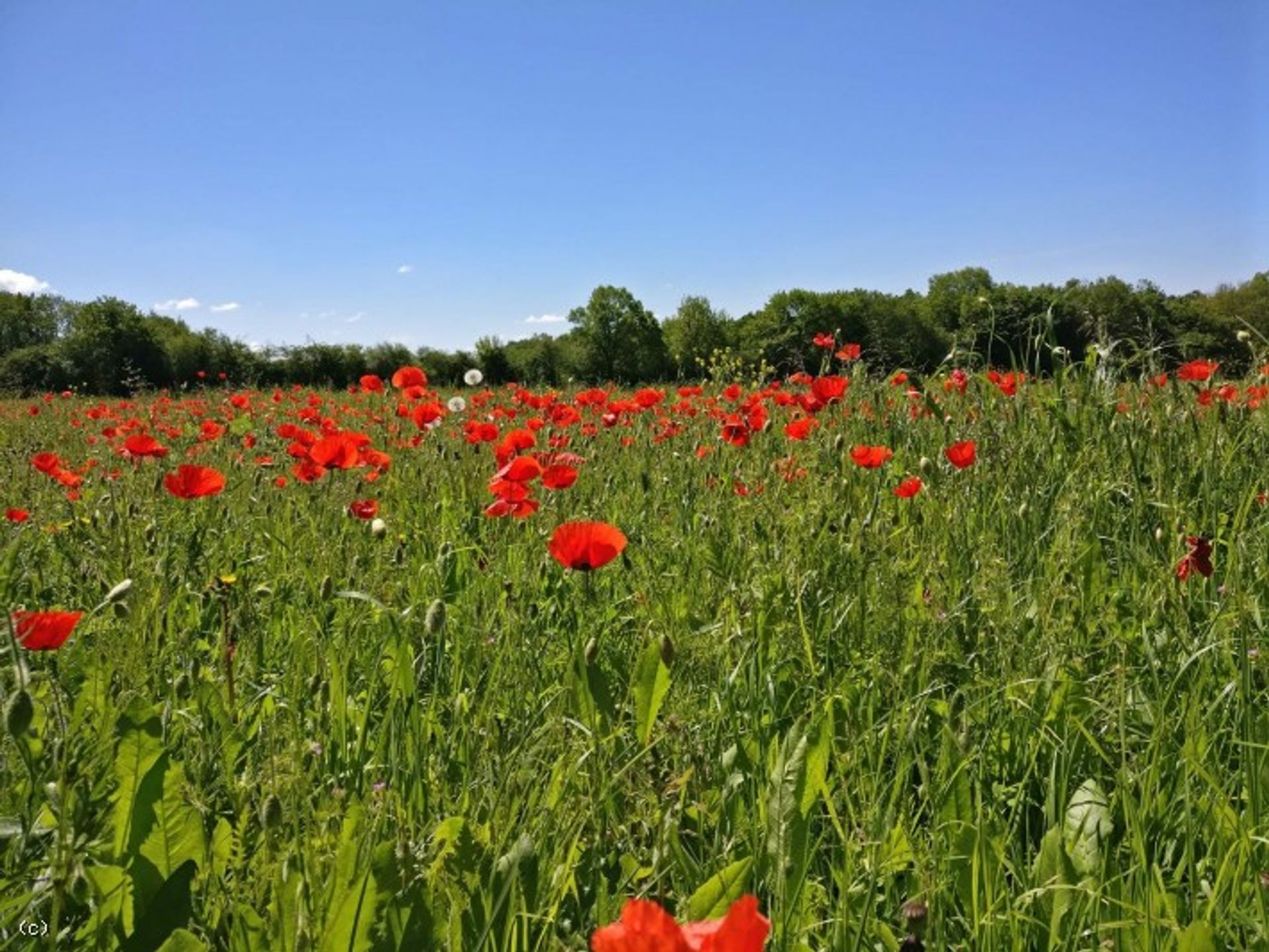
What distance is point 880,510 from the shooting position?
263 centimetres

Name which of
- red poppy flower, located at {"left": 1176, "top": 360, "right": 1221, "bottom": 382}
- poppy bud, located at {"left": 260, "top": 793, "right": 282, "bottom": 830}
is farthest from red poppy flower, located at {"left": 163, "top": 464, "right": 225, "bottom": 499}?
red poppy flower, located at {"left": 1176, "top": 360, "right": 1221, "bottom": 382}

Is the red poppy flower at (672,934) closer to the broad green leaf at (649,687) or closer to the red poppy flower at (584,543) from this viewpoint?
the broad green leaf at (649,687)

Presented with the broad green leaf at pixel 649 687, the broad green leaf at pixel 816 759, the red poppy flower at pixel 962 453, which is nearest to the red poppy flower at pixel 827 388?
the red poppy flower at pixel 962 453

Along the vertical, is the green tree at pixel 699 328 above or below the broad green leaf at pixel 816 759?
above

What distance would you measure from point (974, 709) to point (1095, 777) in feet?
0.72

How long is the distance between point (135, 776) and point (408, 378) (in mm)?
3273

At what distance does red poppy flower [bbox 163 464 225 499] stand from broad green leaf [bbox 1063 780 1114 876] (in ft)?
6.36

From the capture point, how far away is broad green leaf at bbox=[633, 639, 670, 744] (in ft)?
4.97

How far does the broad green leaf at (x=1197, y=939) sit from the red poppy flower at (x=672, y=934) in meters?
0.67

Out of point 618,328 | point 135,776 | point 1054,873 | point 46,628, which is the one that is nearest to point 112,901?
point 135,776

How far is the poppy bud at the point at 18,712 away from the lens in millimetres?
950

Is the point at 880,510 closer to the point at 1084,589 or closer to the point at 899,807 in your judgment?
the point at 1084,589

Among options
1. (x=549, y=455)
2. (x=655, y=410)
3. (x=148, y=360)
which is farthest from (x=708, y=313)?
(x=549, y=455)

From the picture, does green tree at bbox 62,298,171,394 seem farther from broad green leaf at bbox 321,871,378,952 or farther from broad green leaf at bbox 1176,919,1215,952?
broad green leaf at bbox 1176,919,1215,952
